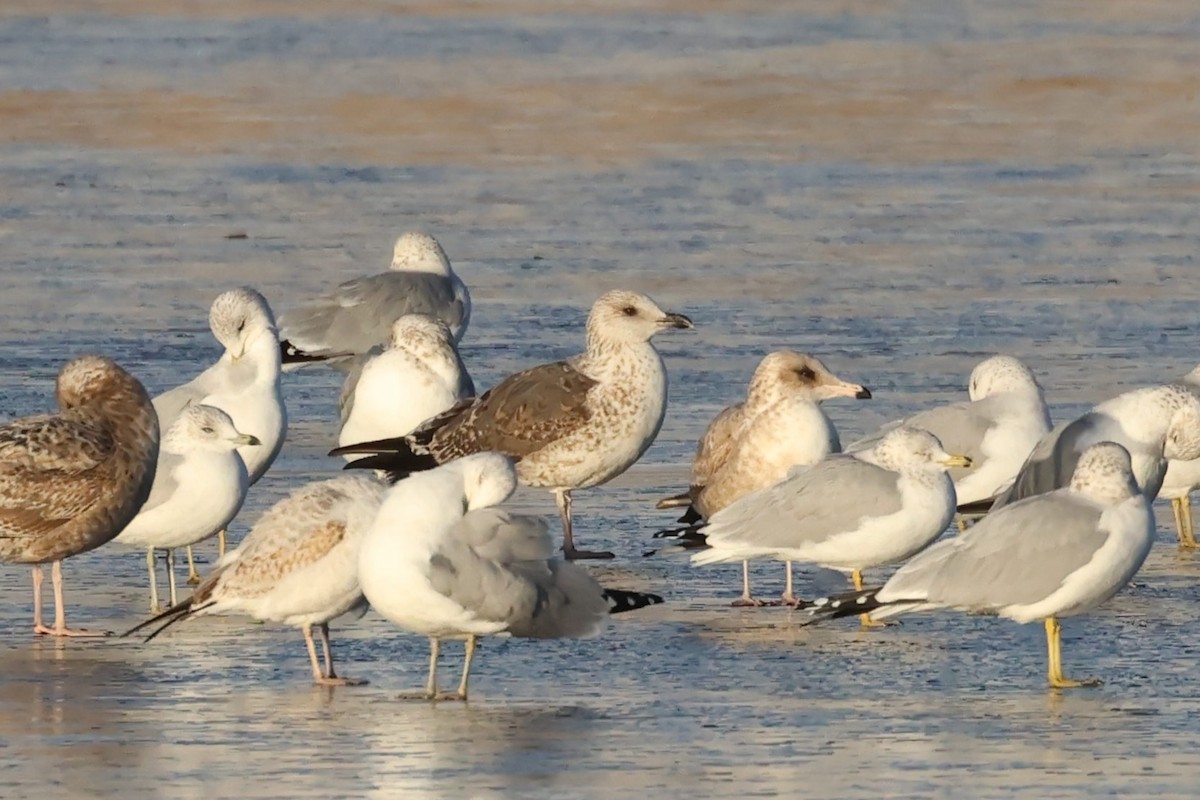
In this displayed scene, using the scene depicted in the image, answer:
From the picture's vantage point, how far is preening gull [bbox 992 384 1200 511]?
1085cm

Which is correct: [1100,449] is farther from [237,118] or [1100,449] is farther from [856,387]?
[237,118]

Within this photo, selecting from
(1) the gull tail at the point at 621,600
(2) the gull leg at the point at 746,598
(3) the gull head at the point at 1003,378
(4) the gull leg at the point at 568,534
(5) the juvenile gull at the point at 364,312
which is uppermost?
(5) the juvenile gull at the point at 364,312

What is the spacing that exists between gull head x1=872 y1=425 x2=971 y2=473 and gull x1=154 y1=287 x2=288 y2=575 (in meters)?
2.65

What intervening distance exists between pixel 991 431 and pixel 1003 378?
0.41 m

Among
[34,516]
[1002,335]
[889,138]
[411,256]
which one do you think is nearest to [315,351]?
[411,256]

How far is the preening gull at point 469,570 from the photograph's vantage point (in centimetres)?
868

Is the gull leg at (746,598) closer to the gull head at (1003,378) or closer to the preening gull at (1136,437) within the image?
the preening gull at (1136,437)

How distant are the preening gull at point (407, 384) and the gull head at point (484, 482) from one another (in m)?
4.05

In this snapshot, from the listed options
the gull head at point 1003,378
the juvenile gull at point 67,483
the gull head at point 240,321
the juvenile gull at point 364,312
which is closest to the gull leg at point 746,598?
the gull head at point 1003,378

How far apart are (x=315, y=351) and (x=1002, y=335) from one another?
4018 mm

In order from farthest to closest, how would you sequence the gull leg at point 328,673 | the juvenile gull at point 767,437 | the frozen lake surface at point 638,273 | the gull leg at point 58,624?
1. the juvenile gull at point 767,437
2. the gull leg at point 58,624
3. the gull leg at point 328,673
4. the frozen lake surface at point 638,273

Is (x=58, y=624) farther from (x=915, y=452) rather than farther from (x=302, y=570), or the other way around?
(x=915, y=452)

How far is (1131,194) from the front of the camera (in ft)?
69.7

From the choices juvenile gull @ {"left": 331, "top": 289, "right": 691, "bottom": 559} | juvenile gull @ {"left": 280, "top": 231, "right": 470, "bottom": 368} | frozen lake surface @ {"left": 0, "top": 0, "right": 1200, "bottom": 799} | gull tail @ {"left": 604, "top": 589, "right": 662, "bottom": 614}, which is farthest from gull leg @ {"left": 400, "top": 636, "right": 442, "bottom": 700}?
juvenile gull @ {"left": 280, "top": 231, "right": 470, "bottom": 368}
